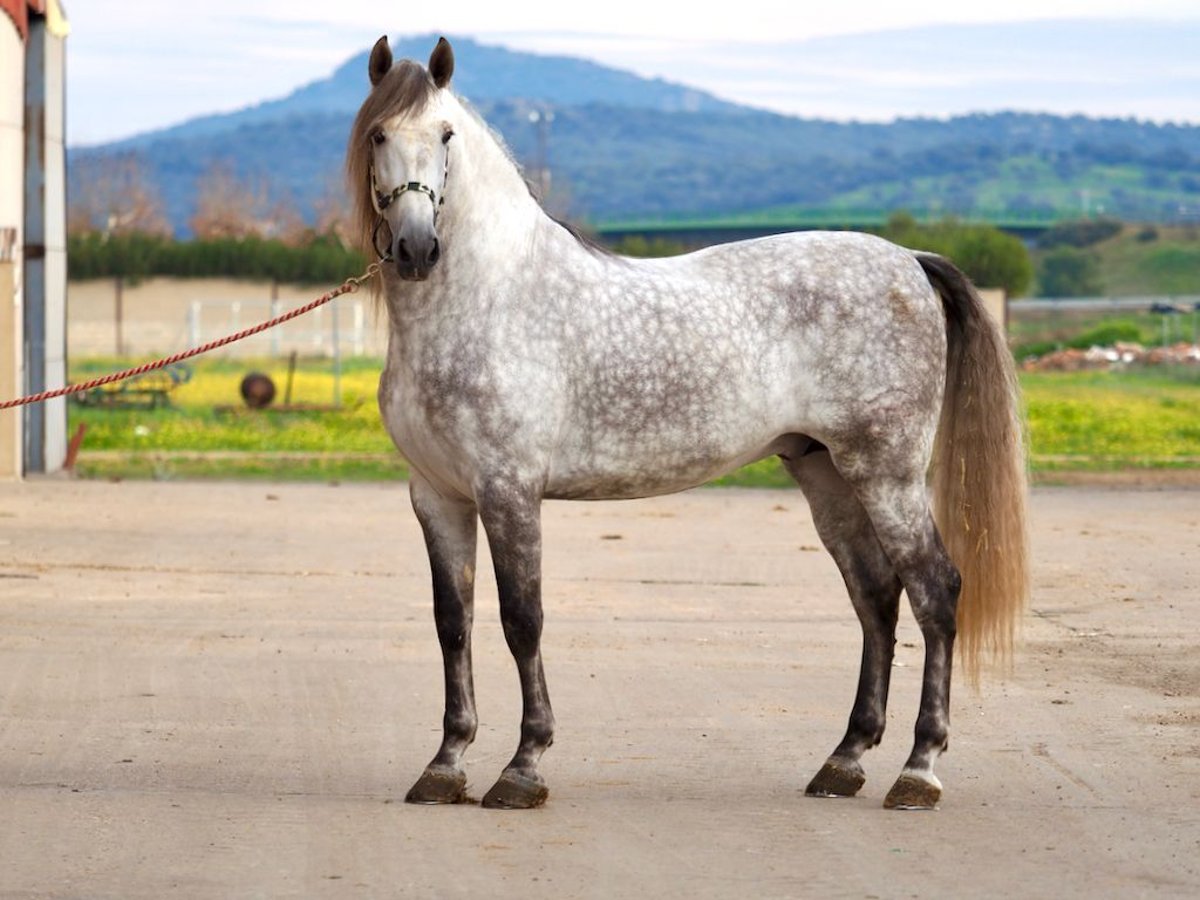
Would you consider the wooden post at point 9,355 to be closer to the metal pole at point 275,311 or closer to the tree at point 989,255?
the metal pole at point 275,311

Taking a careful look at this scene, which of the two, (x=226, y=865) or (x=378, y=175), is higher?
(x=378, y=175)

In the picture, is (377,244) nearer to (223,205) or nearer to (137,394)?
(137,394)

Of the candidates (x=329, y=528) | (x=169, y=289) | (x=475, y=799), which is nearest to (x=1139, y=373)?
(x=169, y=289)

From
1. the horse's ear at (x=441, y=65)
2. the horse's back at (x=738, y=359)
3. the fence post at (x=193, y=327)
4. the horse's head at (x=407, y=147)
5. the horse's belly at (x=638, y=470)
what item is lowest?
the fence post at (x=193, y=327)

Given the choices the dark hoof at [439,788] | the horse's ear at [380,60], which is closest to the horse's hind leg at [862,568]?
the dark hoof at [439,788]

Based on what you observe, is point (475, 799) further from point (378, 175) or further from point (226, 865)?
point (378, 175)

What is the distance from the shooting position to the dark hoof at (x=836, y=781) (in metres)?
6.54

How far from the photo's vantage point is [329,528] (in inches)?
592

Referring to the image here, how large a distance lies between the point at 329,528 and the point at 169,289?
37724 millimetres

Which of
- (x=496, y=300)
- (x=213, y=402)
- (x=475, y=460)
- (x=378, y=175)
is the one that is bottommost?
(x=213, y=402)

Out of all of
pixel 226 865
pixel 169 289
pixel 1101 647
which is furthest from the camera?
pixel 169 289

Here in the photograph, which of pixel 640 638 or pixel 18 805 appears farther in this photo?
pixel 640 638

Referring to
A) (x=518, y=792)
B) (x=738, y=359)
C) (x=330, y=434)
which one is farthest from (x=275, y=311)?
(x=518, y=792)

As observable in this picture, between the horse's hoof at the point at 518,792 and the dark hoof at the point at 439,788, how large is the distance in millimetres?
133
